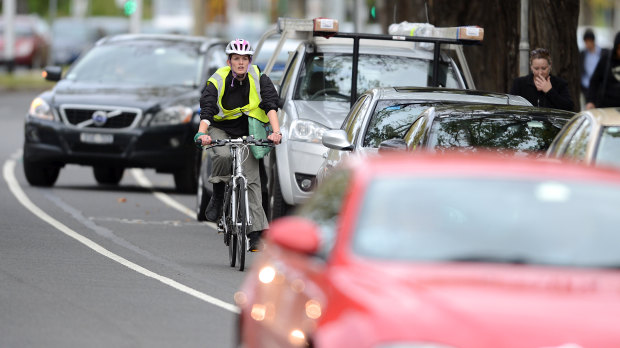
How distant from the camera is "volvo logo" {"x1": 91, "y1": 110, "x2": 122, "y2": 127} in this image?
1992cm

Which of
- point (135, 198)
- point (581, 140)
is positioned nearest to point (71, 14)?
point (135, 198)

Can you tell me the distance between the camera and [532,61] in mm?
15656

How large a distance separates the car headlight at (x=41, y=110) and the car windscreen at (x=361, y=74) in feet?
15.9

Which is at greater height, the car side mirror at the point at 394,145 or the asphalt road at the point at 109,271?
the car side mirror at the point at 394,145

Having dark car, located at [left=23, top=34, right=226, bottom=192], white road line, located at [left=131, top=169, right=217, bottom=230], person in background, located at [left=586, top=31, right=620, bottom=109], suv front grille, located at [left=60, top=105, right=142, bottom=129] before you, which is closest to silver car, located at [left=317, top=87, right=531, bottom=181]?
white road line, located at [left=131, top=169, right=217, bottom=230]

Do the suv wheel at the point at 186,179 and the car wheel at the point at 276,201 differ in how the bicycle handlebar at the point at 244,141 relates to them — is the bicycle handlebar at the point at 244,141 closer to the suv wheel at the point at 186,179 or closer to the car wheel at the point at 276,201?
the car wheel at the point at 276,201

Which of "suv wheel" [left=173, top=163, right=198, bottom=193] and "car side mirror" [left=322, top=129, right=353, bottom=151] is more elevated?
"car side mirror" [left=322, top=129, right=353, bottom=151]

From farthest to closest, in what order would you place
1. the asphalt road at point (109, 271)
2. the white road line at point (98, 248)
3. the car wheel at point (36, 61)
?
the car wheel at point (36, 61), the white road line at point (98, 248), the asphalt road at point (109, 271)

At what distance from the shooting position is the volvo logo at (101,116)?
19.9 m

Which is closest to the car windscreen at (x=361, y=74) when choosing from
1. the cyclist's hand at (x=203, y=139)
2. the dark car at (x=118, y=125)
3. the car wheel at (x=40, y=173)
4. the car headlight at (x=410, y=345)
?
the cyclist's hand at (x=203, y=139)

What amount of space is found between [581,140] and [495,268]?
3791 mm

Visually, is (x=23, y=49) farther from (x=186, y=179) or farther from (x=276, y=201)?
(x=276, y=201)

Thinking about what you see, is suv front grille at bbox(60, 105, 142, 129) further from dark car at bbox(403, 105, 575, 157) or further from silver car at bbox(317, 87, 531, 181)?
dark car at bbox(403, 105, 575, 157)

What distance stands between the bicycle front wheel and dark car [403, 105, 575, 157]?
1.52 m
